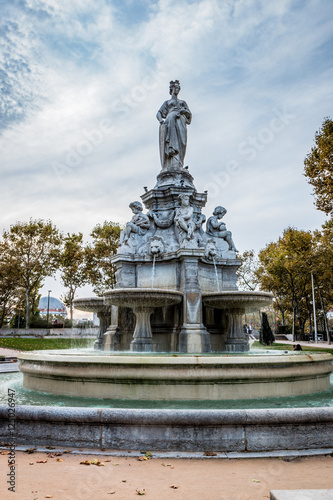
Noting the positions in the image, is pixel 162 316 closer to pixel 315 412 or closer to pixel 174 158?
pixel 174 158

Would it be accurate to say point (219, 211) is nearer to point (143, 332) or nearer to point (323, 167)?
point (143, 332)

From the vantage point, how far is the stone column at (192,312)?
450 inches

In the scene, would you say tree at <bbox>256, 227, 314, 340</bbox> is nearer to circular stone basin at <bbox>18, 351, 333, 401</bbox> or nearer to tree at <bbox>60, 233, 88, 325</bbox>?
tree at <bbox>60, 233, 88, 325</bbox>

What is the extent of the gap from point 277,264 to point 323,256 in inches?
261

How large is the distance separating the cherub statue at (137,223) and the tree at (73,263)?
118ft

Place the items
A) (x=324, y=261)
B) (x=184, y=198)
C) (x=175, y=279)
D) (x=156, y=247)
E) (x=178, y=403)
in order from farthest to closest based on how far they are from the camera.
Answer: (x=324, y=261) → (x=184, y=198) → (x=156, y=247) → (x=175, y=279) → (x=178, y=403)

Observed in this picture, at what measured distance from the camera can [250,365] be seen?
23.2 ft

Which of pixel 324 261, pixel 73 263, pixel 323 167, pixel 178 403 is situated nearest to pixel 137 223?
pixel 178 403

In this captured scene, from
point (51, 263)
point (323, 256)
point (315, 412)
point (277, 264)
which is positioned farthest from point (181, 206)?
point (51, 263)

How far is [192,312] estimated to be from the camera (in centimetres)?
1179

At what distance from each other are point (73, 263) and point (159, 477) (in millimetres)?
47914

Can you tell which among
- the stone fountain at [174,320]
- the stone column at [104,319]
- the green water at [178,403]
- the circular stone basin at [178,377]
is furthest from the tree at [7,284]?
the circular stone basin at [178,377]

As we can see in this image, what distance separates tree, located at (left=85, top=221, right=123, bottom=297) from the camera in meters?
46.7

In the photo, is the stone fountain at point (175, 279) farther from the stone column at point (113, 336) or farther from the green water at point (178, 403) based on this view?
the green water at point (178, 403)
